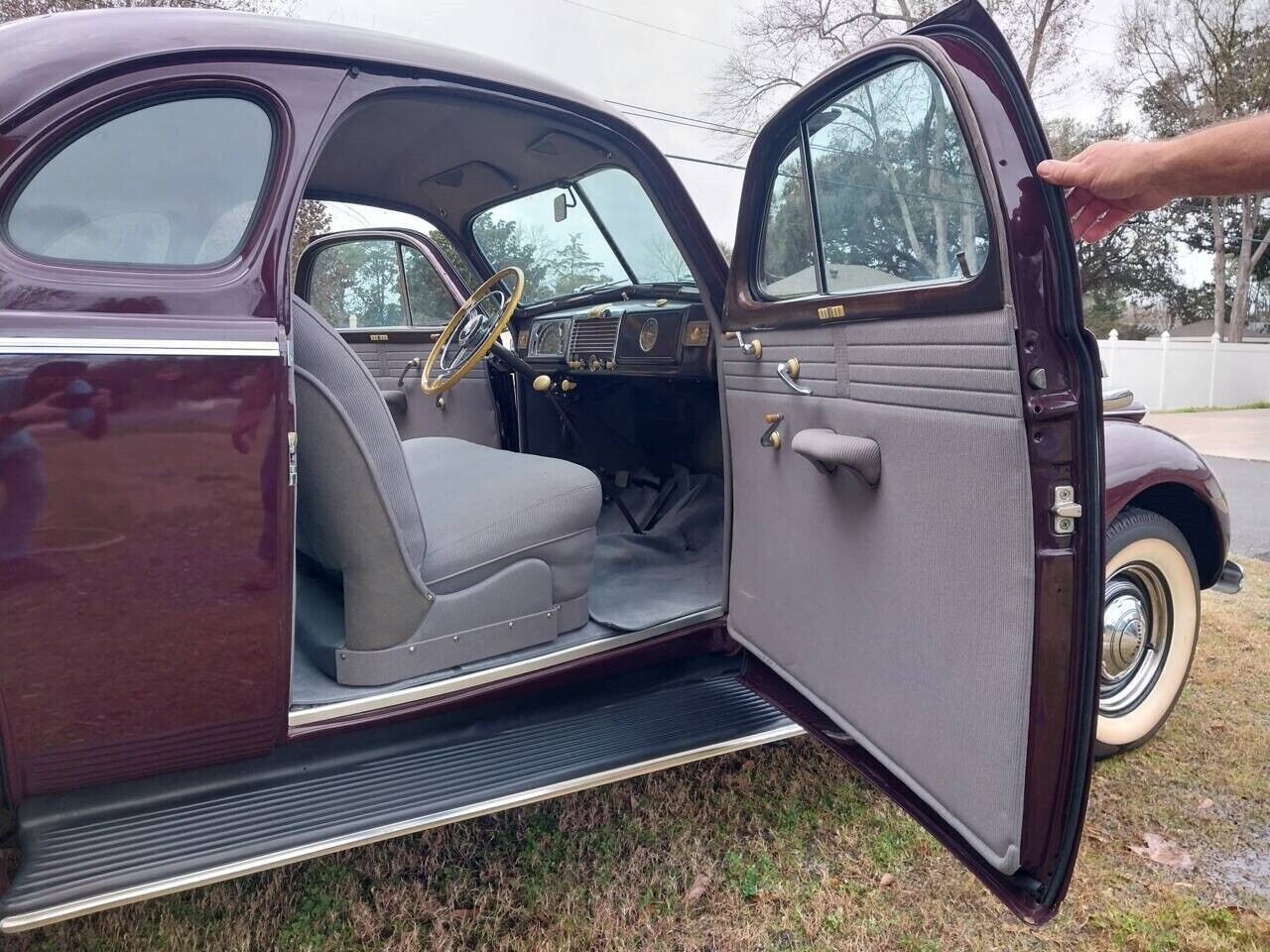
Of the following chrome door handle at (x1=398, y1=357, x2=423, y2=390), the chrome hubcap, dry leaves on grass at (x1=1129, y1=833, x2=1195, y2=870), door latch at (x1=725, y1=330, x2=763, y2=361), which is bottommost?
dry leaves on grass at (x1=1129, y1=833, x2=1195, y2=870)

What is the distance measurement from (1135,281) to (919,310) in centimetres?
3115

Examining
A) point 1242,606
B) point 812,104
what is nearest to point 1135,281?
point 1242,606

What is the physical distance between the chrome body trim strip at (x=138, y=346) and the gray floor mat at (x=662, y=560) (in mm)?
1206

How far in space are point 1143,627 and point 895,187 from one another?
1.77 metres

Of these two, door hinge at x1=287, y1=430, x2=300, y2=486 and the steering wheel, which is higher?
the steering wheel

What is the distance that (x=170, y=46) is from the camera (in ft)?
5.19

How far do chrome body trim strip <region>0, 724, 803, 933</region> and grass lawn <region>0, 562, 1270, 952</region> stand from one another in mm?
331

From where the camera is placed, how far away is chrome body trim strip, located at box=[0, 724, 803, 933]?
4.66 ft

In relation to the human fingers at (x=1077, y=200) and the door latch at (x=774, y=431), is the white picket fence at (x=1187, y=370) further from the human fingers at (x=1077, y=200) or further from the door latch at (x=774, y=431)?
the human fingers at (x=1077, y=200)

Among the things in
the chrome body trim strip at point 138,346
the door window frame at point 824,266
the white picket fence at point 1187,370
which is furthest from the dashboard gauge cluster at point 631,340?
the white picket fence at point 1187,370

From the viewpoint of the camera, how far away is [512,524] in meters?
2.19

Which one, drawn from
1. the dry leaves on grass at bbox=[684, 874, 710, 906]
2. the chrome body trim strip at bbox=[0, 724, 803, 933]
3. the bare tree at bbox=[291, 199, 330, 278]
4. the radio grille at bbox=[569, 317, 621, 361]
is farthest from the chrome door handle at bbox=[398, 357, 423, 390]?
the dry leaves on grass at bbox=[684, 874, 710, 906]

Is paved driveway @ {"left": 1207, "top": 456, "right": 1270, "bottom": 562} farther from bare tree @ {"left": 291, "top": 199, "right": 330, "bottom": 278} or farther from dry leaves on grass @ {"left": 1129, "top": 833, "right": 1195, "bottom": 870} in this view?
bare tree @ {"left": 291, "top": 199, "right": 330, "bottom": 278}

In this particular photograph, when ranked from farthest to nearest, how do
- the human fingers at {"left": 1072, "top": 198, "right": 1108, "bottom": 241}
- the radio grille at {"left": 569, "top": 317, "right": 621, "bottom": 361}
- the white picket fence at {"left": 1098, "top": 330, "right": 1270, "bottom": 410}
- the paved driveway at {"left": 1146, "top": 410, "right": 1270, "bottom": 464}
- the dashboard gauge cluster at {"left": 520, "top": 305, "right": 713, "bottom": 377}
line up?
1. the white picket fence at {"left": 1098, "top": 330, "right": 1270, "bottom": 410}
2. the paved driveway at {"left": 1146, "top": 410, "right": 1270, "bottom": 464}
3. the radio grille at {"left": 569, "top": 317, "right": 621, "bottom": 361}
4. the dashboard gauge cluster at {"left": 520, "top": 305, "right": 713, "bottom": 377}
5. the human fingers at {"left": 1072, "top": 198, "right": 1108, "bottom": 241}
